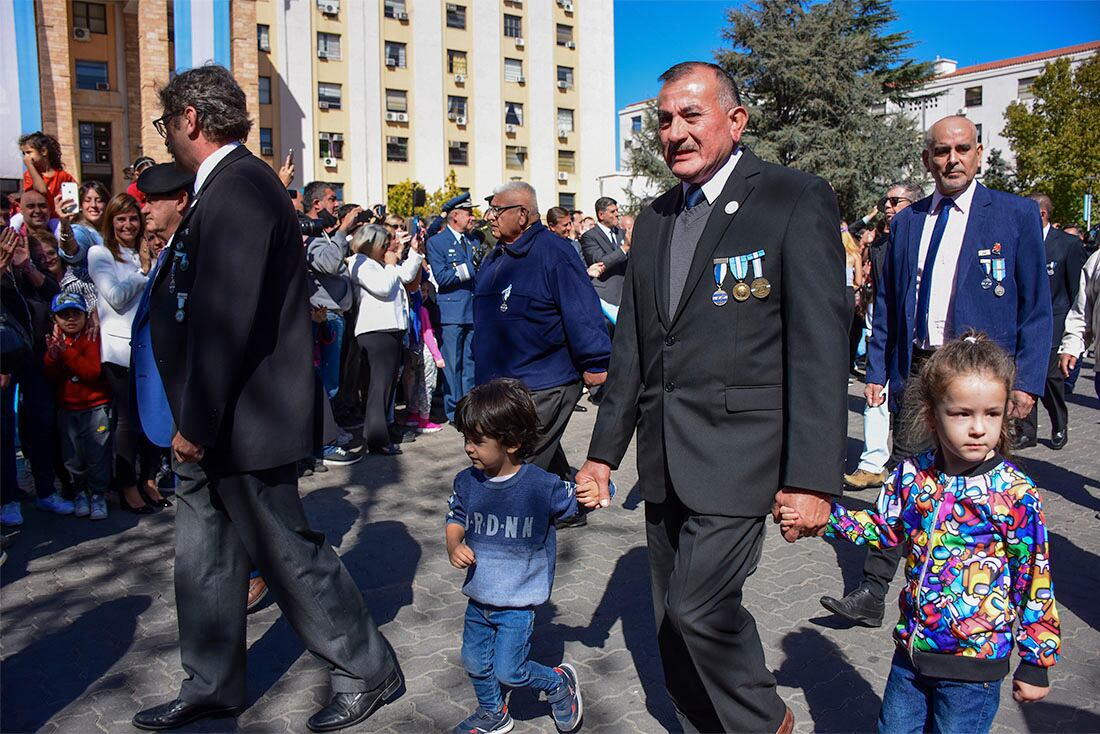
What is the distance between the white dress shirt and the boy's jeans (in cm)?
234

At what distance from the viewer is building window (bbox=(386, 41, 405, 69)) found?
5234 cm

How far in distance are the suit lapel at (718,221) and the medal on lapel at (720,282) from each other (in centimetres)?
3

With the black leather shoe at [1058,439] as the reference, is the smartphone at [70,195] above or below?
above

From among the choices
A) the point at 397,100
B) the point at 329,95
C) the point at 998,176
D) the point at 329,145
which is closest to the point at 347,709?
the point at 329,145

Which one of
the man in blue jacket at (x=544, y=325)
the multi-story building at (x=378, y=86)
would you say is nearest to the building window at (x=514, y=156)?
the multi-story building at (x=378, y=86)

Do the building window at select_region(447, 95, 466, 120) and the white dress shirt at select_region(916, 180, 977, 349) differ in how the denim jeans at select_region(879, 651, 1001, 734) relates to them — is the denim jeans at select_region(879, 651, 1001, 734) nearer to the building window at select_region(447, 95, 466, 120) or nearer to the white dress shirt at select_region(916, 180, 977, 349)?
the white dress shirt at select_region(916, 180, 977, 349)

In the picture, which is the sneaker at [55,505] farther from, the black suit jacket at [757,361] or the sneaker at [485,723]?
the black suit jacket at [757,361]

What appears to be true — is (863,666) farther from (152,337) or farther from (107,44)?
(107,44)

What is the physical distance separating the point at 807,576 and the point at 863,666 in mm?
1205

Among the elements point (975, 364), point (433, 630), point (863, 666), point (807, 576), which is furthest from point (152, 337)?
point (807, 576)

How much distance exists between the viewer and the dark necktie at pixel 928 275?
170 inches

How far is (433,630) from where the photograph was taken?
4.50m

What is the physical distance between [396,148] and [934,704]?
174 ft

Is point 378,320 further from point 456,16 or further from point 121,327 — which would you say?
point 456,16
